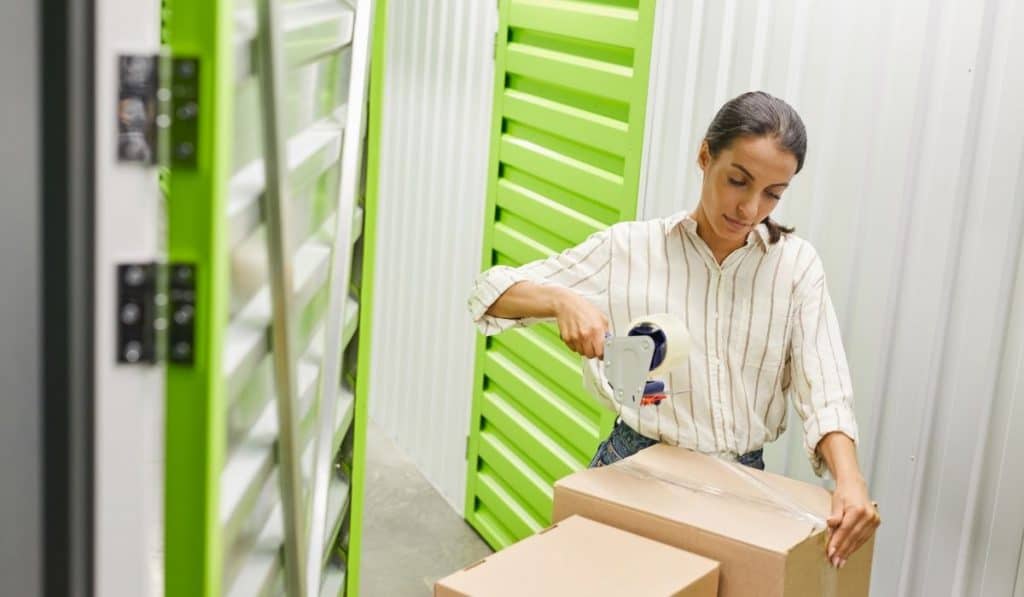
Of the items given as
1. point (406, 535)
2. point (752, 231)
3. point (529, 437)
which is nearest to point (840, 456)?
point (752, 231)

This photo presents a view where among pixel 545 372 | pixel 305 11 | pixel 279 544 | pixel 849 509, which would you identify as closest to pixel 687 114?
pixel 545 372

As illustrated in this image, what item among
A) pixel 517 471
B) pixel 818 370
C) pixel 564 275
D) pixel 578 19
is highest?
pixel 578 19

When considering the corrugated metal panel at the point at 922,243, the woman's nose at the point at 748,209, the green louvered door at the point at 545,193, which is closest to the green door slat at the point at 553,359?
the green louvered door at the point at 545,193

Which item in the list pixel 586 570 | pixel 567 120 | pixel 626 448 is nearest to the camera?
pixel 586 570

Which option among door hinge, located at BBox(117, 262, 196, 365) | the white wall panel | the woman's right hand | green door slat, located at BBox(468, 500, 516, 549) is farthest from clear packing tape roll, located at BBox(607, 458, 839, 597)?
the white wall panel

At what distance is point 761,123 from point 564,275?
0.58 meters

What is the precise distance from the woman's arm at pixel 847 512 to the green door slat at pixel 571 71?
1608mm

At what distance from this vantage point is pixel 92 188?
51.4 inches

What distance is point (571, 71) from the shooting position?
4023mm

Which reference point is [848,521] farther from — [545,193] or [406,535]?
[406,535]

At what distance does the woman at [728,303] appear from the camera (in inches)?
98.7

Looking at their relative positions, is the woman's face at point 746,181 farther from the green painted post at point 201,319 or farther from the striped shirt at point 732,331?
the green painted post at point 201,319

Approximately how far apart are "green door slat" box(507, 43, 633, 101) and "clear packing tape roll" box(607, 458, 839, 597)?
154cm

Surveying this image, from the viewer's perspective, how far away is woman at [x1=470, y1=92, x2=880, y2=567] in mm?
2506
